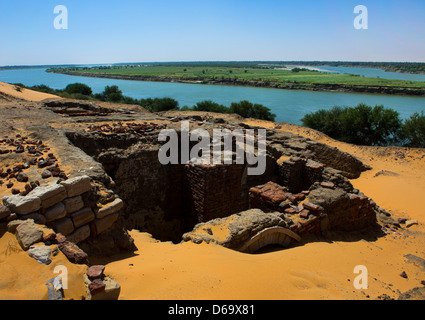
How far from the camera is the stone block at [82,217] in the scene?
11.5 feet

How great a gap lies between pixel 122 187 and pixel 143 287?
3.86 metres

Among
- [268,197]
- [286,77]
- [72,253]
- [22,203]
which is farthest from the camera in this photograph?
[286,77]

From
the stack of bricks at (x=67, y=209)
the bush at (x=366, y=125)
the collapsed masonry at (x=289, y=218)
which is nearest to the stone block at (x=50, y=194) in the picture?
the stack of bricks at (x=67, y=209)

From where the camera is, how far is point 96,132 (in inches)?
266

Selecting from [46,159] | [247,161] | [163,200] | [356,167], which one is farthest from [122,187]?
[356,167]

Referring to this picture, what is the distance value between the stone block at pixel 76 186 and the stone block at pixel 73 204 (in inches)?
2.4

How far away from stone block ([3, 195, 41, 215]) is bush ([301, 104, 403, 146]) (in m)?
19.9

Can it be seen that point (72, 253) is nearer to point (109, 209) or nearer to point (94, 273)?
point (94, 273)

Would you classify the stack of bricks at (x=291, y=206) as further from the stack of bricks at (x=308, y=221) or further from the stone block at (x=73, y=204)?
the stone block at (x=73, y=204)

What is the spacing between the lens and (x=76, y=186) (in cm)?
355

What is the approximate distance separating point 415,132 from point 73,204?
1983 cm

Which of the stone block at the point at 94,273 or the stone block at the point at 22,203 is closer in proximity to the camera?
the stone block at the point at 94,273

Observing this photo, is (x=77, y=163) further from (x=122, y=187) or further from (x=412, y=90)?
(x=412, y=90)

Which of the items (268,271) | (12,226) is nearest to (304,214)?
(268,271)
